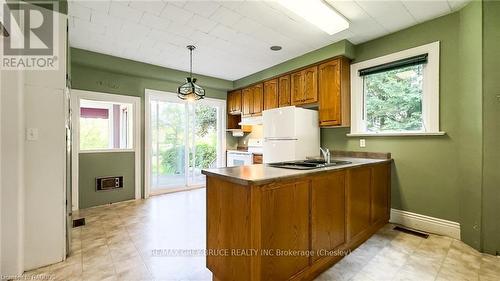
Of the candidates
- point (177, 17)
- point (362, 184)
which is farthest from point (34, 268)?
point (362, 184)

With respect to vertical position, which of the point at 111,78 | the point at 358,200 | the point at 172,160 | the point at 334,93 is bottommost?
the point at 358,200

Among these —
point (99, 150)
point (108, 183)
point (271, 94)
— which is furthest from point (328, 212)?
point (99, 150)

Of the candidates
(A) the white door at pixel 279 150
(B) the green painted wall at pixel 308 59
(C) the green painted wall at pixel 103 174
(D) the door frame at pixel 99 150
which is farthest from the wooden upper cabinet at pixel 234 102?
(C) the green painted wall at pixel 103 174

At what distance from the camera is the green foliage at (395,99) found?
3074 mm

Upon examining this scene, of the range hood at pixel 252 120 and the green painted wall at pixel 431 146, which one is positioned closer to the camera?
the green painted wall at pixel 431 146

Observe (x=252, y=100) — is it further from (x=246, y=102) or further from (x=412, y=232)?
(x=412, y=232)

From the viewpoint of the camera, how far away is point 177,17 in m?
2.75

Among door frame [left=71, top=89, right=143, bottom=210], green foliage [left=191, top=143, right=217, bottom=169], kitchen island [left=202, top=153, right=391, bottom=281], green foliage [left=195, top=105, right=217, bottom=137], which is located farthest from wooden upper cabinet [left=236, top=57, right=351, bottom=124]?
door frame [left=71, top=89, right=143, bottom=210]

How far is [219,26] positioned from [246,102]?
7.98ft

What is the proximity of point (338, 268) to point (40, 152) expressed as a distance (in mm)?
2887

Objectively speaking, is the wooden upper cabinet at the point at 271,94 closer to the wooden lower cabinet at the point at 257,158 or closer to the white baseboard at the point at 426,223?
the wooden lower cabinet at the point at 257,158

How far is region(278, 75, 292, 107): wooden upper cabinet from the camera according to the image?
4.27m

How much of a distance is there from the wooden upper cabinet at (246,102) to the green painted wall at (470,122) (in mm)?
3477

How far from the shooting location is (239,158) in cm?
531
